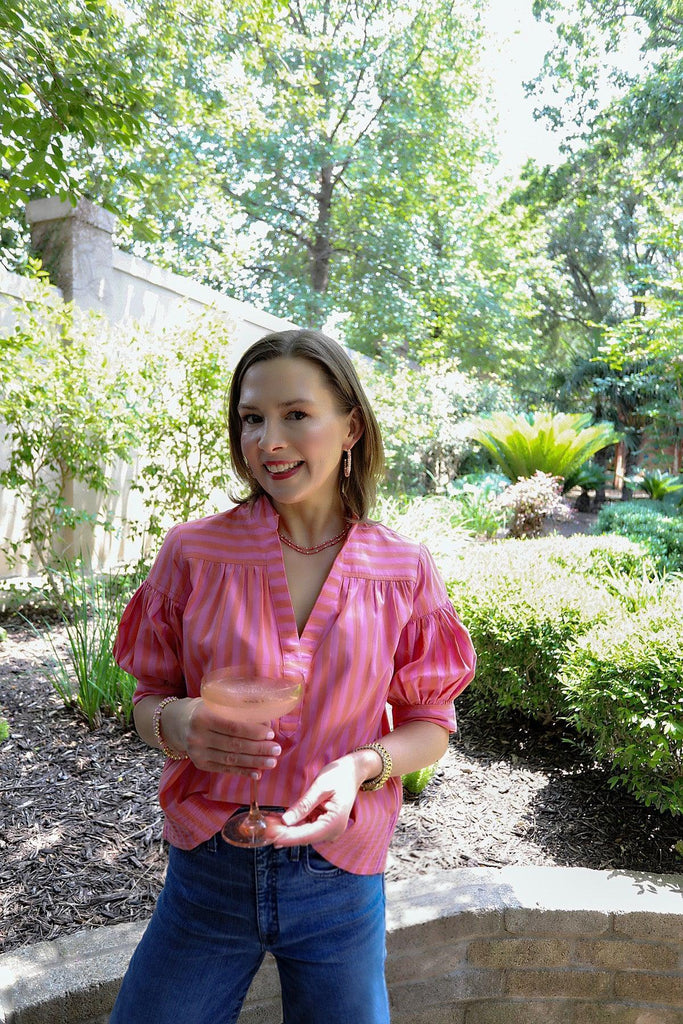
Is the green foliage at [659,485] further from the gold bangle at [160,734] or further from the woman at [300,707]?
the gold bangle at [160,734]

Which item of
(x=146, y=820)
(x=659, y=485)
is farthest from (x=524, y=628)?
(x=659, y=485)

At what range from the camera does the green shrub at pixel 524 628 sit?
3.65m

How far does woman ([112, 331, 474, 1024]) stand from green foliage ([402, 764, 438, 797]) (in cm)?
182

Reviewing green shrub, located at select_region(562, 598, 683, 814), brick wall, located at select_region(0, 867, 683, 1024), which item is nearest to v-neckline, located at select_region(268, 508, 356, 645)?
brick wall, located at select_region(0, 867, 683, 1024)

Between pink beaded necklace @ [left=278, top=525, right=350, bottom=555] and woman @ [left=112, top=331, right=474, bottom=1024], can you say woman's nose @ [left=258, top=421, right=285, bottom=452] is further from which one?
pink beaded necklace @ [left=278, top=525, right=350, bottom=555]

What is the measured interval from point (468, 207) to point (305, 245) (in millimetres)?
4406

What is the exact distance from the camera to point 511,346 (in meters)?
22.4

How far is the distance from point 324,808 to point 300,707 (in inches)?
6.7

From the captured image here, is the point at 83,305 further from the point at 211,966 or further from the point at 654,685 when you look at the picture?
the point at 211,966

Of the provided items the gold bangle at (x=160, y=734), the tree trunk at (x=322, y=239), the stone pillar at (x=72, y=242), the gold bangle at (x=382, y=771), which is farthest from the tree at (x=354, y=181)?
the gold bangle at (x=382, y=771)

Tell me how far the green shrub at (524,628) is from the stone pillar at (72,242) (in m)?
5.43

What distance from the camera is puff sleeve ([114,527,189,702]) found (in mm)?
1425

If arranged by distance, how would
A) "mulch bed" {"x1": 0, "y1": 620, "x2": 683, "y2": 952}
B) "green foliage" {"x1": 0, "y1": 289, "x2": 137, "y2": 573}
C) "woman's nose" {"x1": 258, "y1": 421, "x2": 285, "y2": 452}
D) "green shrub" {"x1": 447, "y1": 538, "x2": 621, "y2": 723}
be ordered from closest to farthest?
"woman's nose" {"x1": 258, "y1": 421, "x2": 285, "y2": 452} < "mulch bed" {"x1": 0, "y1": 620, "x2": 683, "y2": 952} < "green shrub" {"x1": 447, "y1": 538, "x2": 621, "y2": 723} < "green foliage" {"x1": 0, "y1": 289, "x2": 137, "y2": 573}

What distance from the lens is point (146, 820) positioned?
2.99m
